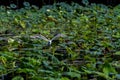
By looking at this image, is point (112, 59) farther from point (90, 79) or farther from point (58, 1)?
point (58, 1)

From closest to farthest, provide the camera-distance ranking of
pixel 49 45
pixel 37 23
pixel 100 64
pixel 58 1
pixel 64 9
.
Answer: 1. pixel 100 64
2. pixel 49 45
3. pixel 37 23
4. pixel 64 9
5. pixel 58 1

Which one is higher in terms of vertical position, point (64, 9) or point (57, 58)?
point (64, 9)

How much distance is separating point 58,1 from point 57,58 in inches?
158

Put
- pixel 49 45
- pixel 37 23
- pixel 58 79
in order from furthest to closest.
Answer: pixel 37 23, pixel 49 45, pixel 58 79

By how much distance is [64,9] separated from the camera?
5398 mm

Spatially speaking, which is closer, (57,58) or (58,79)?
(58,79)

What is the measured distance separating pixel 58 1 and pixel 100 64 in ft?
13.8

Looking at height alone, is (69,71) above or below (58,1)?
below

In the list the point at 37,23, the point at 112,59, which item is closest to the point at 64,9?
the point at 37,23

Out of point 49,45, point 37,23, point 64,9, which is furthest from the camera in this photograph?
point 64,9

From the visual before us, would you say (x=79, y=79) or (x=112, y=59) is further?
(x=112, y=59)

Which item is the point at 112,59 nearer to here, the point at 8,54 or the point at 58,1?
the point at 8,54

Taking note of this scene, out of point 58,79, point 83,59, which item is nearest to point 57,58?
point 83,59

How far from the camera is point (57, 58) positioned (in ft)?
7.18
